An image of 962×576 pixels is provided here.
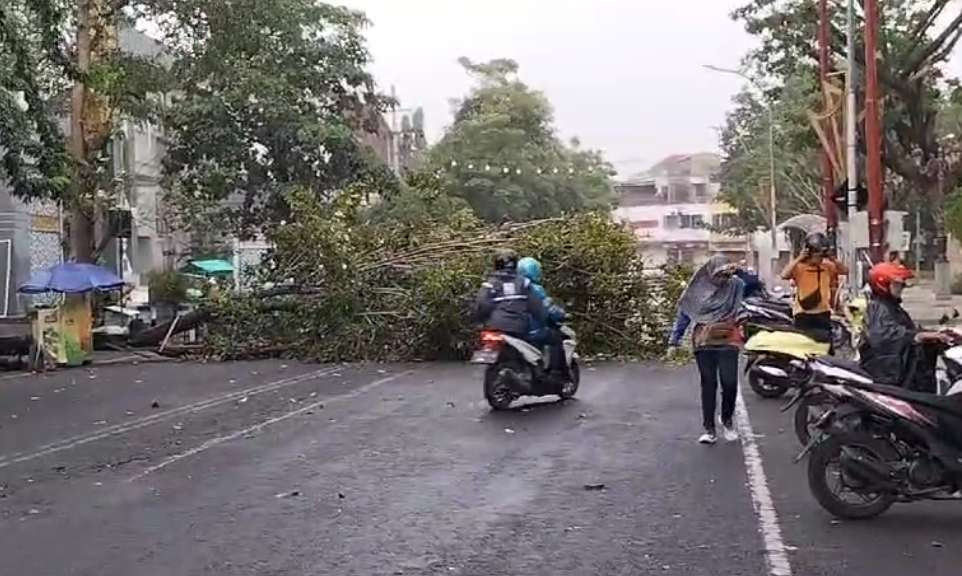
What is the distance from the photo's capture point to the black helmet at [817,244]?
14.1 meters

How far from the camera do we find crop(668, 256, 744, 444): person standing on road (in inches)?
443

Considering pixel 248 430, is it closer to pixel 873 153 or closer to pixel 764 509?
pixel 764 509

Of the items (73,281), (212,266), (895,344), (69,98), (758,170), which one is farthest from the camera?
(758,170)

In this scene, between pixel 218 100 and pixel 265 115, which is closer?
pixel 218 100

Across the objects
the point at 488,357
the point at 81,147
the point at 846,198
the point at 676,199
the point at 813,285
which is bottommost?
the point at 488,357

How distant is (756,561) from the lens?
717 centimetres

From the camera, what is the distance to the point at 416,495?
940cm

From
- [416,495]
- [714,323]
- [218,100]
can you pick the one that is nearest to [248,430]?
[416,495]

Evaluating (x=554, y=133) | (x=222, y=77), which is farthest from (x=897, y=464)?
(x=554, y=133)

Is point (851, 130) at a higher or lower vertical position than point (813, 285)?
higher

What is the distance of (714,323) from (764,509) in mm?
2830

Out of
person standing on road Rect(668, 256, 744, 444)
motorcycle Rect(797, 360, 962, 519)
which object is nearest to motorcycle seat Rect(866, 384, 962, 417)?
motorcycle Rect(797, 360, 962, 519)

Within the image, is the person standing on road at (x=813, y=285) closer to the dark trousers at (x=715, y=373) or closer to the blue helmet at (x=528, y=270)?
the blue helmet at (x=528, y=270)

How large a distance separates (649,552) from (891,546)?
4.31 ft
